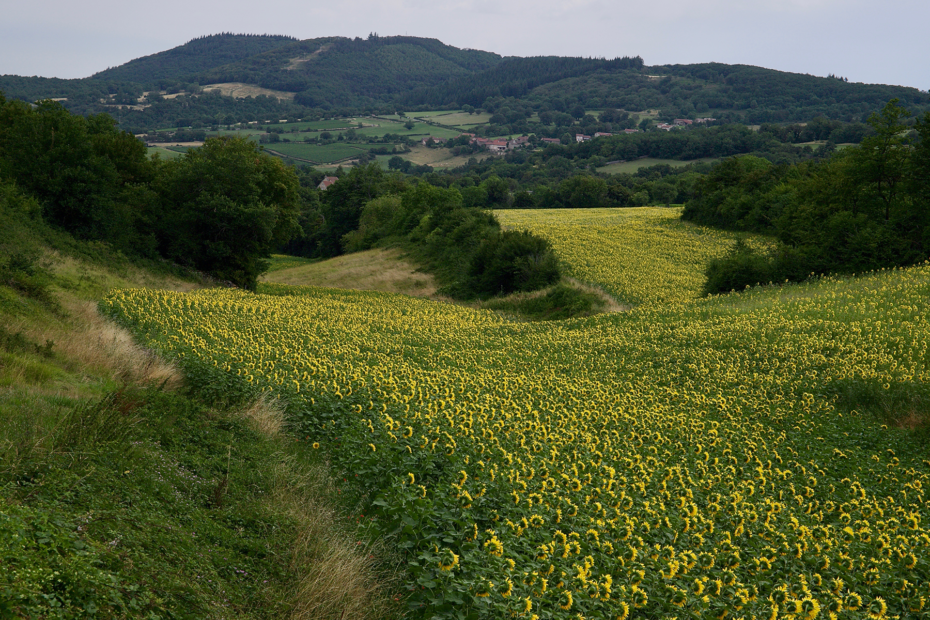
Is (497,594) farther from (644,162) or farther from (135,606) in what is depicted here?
(644,162)

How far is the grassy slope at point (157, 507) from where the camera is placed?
166 inches

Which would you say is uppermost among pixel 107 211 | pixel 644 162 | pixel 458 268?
pixel 644 162

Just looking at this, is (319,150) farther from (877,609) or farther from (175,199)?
(877,609)

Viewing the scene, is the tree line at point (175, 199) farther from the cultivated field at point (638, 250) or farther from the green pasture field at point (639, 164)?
the green pasture field at point (639, 164)

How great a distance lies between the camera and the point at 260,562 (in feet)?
18.6

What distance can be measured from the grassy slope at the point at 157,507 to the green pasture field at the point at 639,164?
13863 cm

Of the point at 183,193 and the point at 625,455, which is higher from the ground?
the point at 183,193

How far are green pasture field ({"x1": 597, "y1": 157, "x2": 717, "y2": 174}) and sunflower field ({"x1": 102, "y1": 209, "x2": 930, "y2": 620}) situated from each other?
4988 inches

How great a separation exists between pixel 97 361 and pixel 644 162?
152 metres

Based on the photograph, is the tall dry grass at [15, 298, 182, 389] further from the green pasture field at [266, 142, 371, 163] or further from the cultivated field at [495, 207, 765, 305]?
the green pasture field at [266, 142, 371, 163]

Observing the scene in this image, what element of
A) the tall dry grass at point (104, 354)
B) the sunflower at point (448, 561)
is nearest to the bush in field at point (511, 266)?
the tall dry grass at point (104, 354)

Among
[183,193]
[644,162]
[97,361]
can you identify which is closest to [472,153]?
[644,162]

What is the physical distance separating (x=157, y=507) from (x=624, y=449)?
6.32 m

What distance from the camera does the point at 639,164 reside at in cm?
14712
